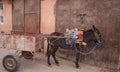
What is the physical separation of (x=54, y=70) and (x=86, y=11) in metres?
2.86

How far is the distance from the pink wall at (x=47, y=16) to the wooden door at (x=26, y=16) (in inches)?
12.9

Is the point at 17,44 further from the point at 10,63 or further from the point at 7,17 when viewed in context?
the point at 7,17

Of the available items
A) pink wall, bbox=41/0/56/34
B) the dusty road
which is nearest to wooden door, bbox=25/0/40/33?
pink wall, bbox=41/0/56/34

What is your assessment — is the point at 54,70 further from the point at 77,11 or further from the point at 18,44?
the point at 77,11

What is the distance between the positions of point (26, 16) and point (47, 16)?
5.59 ft

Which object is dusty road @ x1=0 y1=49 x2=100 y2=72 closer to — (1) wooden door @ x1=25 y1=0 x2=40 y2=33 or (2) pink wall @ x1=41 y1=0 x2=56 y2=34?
(2) pink wall @ x1=41 y1=0 x2=56 y2=34

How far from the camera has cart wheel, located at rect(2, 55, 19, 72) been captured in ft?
26.8

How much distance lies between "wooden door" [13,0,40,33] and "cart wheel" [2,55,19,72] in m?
3.65

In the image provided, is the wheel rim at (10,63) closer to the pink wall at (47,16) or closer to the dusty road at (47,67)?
the dusty road at (47,67)

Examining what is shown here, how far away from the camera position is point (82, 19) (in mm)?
9664

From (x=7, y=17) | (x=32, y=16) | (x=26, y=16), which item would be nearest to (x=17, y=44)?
(x=32, y=16)

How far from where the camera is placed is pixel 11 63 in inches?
327

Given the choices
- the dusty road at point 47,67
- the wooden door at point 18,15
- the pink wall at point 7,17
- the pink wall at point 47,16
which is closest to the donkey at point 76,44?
the dusty road at point 47,67

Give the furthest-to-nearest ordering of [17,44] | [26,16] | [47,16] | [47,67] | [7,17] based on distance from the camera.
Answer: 1. [7,17]
2. [26,16]
3. [47,16]
4. [47,67]
5. [17,44]
